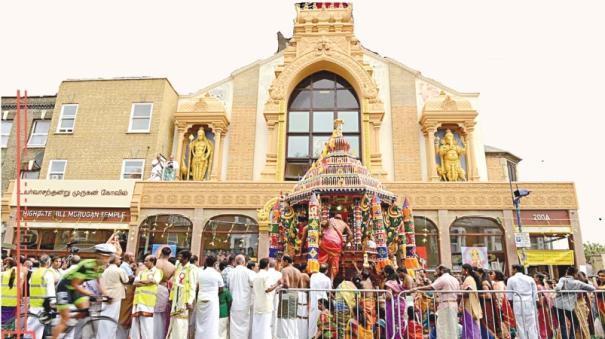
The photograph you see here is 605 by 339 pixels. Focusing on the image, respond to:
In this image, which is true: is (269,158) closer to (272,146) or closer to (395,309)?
(272,146)

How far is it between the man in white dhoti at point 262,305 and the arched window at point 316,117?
12.4 metres

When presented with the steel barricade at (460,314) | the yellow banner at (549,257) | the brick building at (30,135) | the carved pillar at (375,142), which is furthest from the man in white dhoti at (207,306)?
the brick building at (30,135)

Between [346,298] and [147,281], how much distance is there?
11.7 ft

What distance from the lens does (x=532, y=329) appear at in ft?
27.2

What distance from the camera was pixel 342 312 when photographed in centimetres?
786

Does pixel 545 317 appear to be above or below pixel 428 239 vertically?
below

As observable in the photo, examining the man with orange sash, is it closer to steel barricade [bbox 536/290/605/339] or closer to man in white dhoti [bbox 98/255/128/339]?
steel barricade [bbox 536/290/605/339]

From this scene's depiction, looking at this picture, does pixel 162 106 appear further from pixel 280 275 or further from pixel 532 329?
pixel 532 329

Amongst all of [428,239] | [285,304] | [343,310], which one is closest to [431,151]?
[428,239]

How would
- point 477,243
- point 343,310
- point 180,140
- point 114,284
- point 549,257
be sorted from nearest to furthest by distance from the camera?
point 114,284 < point 343,310 < point 549,257 < point 477,243 < point 180,140

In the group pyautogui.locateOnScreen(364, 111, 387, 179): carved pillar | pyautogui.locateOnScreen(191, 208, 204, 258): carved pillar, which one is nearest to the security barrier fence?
pyautogui.locateOnScreen(191, 208, 204, 258): carved pillar

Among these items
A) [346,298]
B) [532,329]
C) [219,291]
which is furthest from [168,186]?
[532,329]

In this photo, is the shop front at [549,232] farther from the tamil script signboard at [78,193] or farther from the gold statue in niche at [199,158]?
the tamil script signboard at [78,193]

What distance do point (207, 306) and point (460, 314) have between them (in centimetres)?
484
